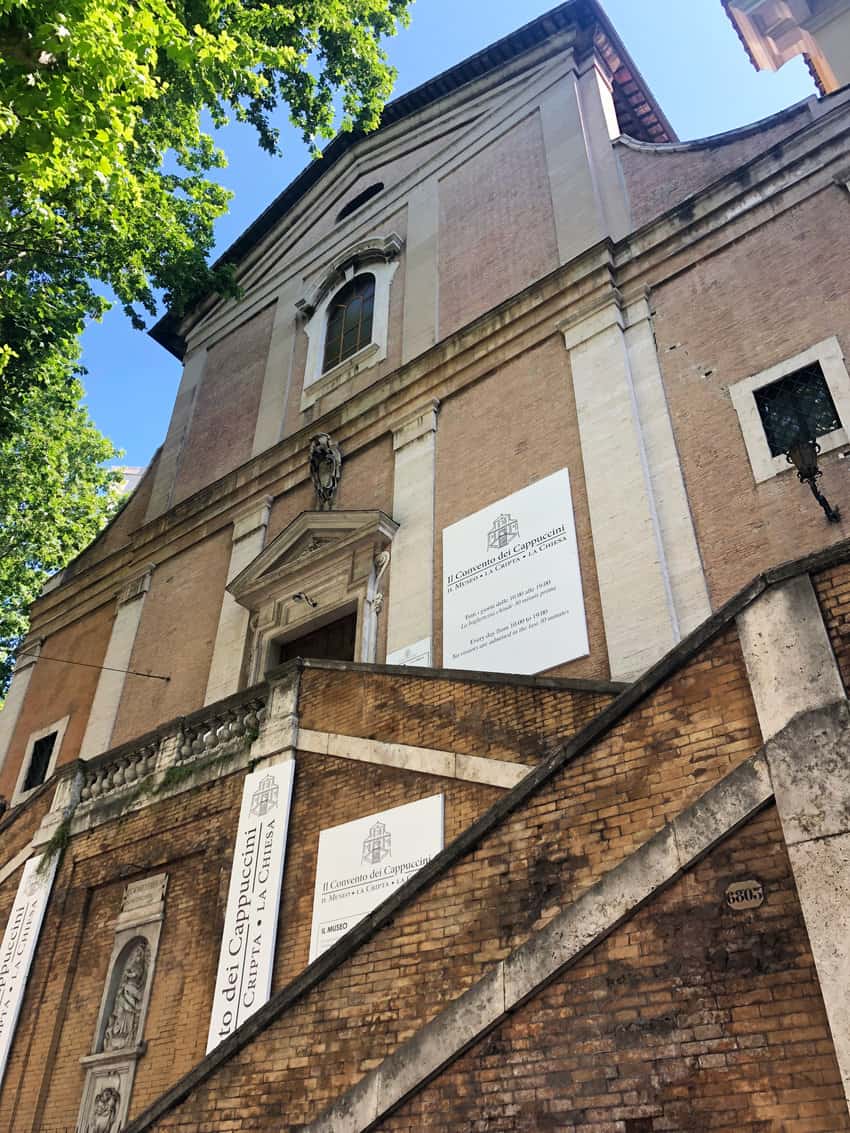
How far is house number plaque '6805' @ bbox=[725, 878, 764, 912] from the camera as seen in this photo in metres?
3.95

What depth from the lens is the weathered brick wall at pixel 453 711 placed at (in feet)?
23.6

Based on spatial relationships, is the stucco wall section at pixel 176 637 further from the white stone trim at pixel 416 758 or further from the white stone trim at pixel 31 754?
the white stone trim at pixel 416 758

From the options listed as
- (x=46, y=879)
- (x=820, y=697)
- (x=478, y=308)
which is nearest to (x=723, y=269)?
(x=478, y=308)

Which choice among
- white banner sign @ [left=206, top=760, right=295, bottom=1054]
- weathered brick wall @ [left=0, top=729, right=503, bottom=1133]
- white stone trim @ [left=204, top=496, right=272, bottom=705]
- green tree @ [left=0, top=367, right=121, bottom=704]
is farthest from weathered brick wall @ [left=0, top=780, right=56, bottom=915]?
green tree @ [left=0, top=367, right=121, bottom=704]

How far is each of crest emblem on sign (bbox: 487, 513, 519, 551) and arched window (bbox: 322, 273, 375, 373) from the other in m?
5.98

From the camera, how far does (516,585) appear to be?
10.7 metres

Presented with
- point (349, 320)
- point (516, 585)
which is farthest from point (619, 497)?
point (349, 320)

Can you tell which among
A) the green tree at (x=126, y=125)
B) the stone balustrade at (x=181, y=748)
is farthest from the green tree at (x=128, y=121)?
the stone balustrade at (x=181, y=748)

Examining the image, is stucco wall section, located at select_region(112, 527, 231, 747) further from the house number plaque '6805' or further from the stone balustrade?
the house number plaque '6805'

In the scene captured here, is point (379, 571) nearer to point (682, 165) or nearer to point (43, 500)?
point (682, 165)

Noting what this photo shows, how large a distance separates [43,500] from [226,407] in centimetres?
554

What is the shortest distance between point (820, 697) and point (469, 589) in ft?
23.1

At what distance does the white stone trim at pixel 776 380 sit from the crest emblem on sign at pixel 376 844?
5135 millimetres

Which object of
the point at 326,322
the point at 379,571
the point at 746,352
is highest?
the point at 326,322
